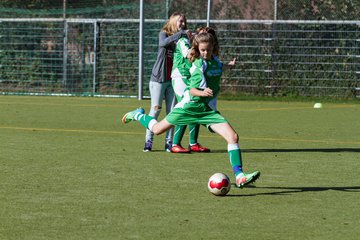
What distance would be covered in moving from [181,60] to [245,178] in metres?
3.67

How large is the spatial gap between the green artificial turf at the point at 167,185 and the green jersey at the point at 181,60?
114 cm

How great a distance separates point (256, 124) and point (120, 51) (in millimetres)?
11930

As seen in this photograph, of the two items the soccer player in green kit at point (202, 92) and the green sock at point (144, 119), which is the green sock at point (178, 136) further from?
the soccer player in green kit at point (202, 92)

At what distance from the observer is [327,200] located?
29.9ft

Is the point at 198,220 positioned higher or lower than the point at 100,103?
higher

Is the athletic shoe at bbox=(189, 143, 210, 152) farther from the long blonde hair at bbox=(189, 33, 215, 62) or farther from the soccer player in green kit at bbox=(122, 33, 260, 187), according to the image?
the long blonde hair at bbox=(189, 33, 215, 62)

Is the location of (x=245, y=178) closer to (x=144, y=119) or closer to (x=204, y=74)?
(x=204, y=74)

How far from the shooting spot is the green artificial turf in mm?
7629

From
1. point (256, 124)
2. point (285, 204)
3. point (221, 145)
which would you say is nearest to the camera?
point (285, 204)

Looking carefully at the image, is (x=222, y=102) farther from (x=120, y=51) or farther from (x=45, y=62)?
(x=45, y=62)

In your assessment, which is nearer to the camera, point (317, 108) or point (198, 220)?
point (198, 220)

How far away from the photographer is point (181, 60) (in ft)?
42.6

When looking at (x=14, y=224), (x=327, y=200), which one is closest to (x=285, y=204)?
(x=327, y=200)

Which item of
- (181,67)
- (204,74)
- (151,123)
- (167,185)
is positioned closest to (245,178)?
(167,185)
